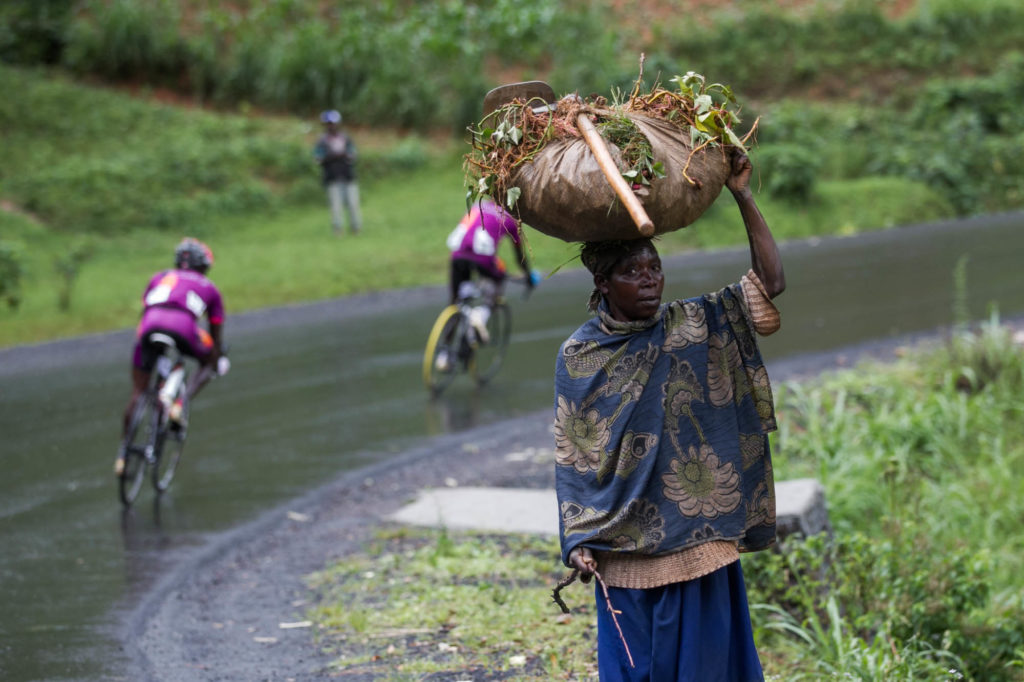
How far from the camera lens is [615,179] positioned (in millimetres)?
3729

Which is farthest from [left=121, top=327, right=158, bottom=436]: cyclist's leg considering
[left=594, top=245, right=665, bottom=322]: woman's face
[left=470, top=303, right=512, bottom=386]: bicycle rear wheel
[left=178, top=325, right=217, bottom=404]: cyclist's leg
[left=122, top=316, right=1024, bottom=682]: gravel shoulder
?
[left=594, top=245, right=665, bottom=322]: woman's face

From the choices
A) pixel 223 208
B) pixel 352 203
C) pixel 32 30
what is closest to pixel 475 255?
pixel 352 203

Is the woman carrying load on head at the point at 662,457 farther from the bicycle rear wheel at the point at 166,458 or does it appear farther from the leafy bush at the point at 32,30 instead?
the leafy bush at the point at 32,30

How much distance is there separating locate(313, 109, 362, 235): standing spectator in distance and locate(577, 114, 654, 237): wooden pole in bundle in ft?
56.5

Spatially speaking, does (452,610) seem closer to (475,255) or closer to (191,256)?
(191,256)

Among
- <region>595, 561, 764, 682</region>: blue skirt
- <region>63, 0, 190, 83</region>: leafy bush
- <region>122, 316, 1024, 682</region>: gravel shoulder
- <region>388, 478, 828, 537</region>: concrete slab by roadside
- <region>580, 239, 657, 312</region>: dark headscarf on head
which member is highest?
<region>63, 0, 190, 83</region>: leafy bush

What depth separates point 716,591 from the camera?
3926 millimetres

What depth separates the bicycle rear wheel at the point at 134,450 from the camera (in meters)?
8.64

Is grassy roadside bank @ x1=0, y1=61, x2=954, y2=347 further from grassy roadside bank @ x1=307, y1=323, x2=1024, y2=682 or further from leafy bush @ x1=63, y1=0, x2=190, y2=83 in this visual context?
grassy roadside bank @ x1=307, y1=323, x2=1024, y2=682

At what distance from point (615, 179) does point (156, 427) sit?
5.91 m

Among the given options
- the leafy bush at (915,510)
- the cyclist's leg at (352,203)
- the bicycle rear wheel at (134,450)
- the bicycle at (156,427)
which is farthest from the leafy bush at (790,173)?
the bicycle rear wheel at (134,450)

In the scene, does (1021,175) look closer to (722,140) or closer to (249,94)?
(249,94)

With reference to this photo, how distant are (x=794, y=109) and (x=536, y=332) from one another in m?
16.5

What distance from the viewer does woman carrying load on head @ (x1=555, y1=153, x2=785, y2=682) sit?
3902 millimetres
